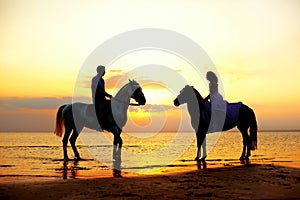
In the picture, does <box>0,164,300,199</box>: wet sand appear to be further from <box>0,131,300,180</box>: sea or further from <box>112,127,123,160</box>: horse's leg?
<box>112,127,123,160</box>: horse's leg

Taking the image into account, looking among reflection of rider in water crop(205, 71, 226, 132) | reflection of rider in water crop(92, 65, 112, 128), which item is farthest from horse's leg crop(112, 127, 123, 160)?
reflection of rider in water crop(205, 71, 226, 132)

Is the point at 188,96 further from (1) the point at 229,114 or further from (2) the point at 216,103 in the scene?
(1) the point at 229,114

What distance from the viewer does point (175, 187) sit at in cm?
873

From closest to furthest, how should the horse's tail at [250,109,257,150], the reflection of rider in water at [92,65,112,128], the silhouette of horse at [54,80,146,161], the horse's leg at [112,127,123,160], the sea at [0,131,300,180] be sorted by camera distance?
the sea at [0,131,300,180] → the horse's leg at [112,127,123,160] → the reflection of rider in water at [92,65,112,128] → the silhouette of horse at [54,80,146,161] → the horse's tail at [250,109,257,150]

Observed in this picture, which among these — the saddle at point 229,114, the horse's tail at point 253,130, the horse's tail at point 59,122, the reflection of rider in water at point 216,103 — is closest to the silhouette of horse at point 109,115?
the horse's tail at point 59,122

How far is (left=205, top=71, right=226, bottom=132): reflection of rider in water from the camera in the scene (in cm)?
1543

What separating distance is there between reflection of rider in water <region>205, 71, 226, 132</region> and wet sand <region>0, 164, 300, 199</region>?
5.12 metres

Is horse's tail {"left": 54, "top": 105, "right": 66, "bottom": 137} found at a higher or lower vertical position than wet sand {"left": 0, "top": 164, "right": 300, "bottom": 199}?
higher

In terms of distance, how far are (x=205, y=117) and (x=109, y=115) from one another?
4160 millimetres

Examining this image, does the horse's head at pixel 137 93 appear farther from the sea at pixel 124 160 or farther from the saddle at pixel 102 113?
the sea at pixel 124 160

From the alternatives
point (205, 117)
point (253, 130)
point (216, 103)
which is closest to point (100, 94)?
point (205, 117)

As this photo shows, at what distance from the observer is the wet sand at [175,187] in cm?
782

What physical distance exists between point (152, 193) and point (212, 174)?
3.28 m

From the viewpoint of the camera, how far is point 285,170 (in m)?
11.8
